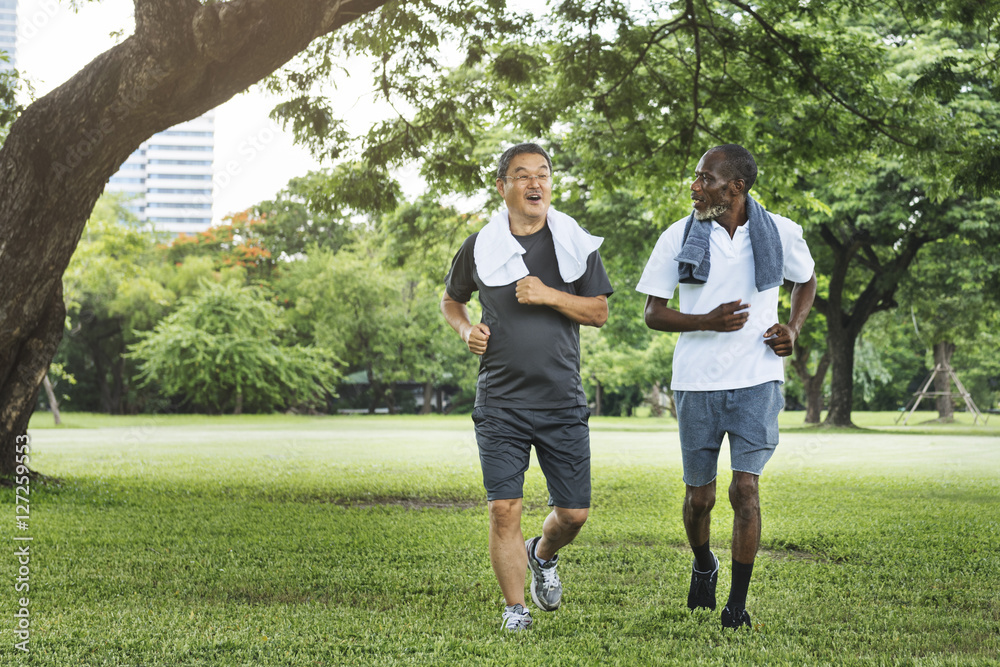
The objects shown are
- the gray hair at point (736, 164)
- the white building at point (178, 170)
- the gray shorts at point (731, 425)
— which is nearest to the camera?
the gray shorts at point (731, 425)

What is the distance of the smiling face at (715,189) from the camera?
4.54m

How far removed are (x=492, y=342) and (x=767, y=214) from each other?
1.55m

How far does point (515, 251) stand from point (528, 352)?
509 mm

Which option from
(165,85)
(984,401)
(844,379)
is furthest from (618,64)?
(984,401)

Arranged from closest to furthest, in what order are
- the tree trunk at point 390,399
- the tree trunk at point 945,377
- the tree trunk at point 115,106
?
the tree trunk at point 115,106, the tree trunk at point 945,377, the tree trunk at point 390,399

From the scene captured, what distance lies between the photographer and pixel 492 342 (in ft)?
14.2

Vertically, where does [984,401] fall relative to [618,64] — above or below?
below

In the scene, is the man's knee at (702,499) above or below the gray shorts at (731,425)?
below

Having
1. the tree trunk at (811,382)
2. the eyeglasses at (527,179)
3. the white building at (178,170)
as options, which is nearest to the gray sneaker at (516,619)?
the eyeglasses at (527,179)

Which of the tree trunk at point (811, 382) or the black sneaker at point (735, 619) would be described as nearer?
the black sneaker at point (735, 619)

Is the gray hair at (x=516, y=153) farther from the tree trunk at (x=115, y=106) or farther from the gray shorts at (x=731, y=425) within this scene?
the tree trunk at (x=115, y=106)

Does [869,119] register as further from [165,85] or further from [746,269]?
[165,85]

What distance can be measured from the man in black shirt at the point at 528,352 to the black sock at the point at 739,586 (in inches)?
31.4

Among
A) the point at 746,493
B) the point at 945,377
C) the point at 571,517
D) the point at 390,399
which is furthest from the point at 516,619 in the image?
the point at 390,399
